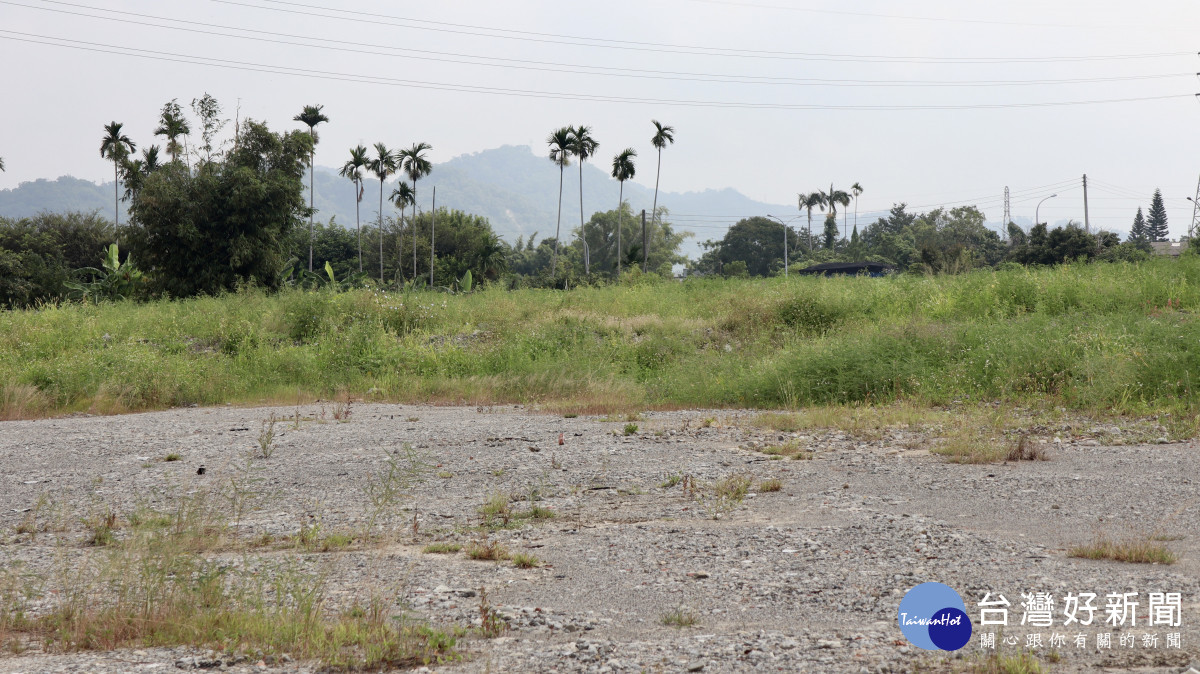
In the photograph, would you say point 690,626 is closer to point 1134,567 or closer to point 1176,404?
point 1134,567

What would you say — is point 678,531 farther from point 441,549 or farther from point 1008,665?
point 1008,665

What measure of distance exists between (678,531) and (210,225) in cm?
3100

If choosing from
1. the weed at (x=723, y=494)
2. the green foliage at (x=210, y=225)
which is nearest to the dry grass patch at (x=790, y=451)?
the weed at (x=723, y=494)

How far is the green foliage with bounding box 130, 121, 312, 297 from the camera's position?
103 ft

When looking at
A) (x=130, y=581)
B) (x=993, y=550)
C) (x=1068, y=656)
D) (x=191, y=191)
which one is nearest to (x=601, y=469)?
(x=993, y=550)

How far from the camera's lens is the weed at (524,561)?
537 cm

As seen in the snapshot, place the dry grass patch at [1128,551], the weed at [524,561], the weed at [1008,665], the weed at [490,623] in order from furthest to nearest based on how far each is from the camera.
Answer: the weed at [524,561] < the dry grass patch at [1128,551] < the weed at [490,623] < the weed at [1008,665]

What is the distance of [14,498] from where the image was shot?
25.4ft

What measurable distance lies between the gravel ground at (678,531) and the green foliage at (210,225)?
2208cm

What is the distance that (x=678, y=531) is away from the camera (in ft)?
20.3

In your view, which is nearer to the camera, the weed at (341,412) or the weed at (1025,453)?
the weed at (1025,453)

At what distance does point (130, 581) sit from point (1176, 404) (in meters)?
13.0

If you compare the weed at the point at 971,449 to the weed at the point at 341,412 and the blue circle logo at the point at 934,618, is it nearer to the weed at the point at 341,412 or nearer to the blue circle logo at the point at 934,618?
the blue circle logo at the point at 934,618

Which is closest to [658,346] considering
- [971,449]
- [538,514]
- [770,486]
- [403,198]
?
[971,449]
